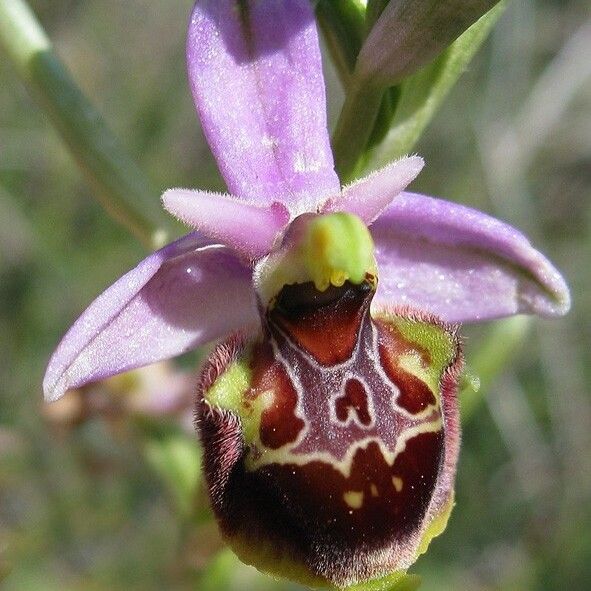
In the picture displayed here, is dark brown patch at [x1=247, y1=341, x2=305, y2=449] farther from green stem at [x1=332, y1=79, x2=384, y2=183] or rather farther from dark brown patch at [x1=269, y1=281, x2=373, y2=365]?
green stem at [x1=332, y1=79, x2=384, y2=183]

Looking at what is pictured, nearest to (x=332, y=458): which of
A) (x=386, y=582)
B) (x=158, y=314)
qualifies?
(x=386, y=582)

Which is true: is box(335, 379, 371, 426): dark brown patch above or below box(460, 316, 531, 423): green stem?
above

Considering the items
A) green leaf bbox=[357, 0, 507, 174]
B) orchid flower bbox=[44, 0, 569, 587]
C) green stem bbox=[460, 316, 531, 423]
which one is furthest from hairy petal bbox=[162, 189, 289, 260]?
green stem bbox=[460, 316, 531, 423]

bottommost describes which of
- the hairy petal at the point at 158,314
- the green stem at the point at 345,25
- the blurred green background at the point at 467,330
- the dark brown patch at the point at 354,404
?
the blurred green background at the point at 467,330

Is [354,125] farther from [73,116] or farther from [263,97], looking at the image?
[73,116]

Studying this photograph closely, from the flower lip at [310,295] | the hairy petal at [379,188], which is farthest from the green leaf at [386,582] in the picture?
the hairy petal at [379,188]

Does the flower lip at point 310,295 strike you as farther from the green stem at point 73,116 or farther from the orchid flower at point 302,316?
the green stem at point 73,116

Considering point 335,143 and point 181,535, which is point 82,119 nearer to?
point 335,143

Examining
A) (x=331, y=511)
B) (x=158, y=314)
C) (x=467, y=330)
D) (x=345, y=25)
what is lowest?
(x=467, y=330)
